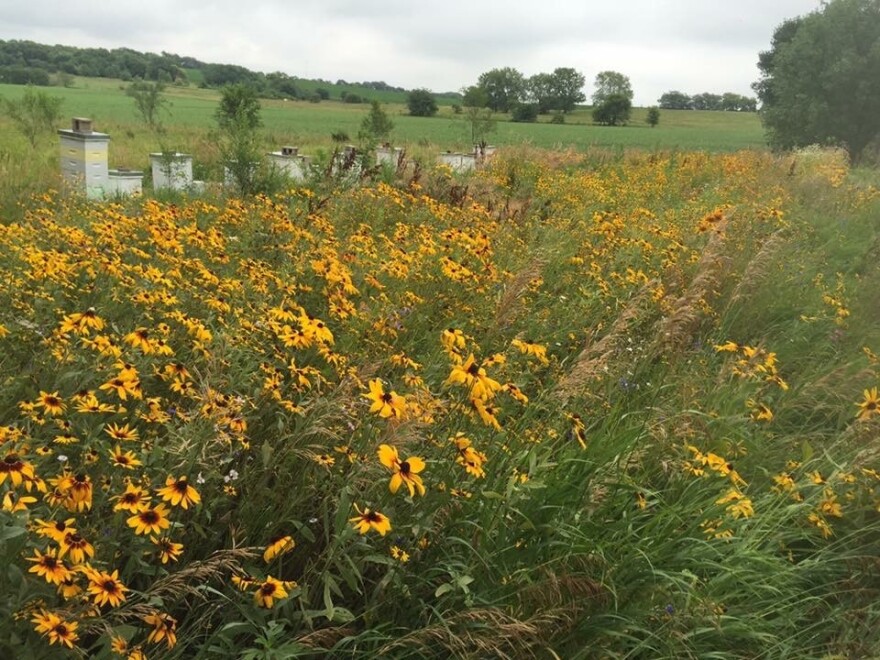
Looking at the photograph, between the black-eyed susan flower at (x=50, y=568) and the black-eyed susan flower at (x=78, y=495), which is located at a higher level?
the black-eyed susan flower at (x=78, y=495)

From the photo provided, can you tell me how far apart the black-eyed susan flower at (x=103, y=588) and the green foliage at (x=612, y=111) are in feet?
254

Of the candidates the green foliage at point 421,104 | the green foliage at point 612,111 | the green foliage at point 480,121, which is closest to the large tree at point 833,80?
the green foliage at point 480,121

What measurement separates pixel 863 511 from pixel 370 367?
1987mm

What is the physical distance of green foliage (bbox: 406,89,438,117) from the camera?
6856 cm

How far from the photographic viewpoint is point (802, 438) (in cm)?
336

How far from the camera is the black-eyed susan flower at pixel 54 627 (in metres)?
1.18

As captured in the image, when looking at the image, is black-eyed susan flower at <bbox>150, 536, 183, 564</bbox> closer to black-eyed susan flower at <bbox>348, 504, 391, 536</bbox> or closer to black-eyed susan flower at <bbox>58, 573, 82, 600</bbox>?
black-eyed susan flower at <bbox>58, 573, 82, 600</bbox>

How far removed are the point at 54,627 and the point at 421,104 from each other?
7148cm

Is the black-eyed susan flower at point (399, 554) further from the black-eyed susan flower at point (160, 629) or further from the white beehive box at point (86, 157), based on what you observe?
the white beehive box at point (86, 157)

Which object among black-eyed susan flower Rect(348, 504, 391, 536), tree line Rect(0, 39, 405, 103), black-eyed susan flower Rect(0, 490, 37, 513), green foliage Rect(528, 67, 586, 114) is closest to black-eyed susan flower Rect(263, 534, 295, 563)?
black-eyed susan flower Rect(348, 504, 391, 536)

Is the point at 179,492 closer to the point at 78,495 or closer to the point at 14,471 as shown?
the point at 78,495

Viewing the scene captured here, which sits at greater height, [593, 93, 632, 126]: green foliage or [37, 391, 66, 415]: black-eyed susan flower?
[593, 93, 632, 126]: green foliage

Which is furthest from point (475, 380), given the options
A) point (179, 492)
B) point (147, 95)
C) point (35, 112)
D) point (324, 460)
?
point (147, 95)

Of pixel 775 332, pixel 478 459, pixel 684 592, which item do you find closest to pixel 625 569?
pixel 684 592
